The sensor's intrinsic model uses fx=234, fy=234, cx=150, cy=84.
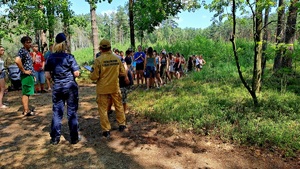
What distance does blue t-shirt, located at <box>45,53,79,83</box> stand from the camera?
430 centimetres

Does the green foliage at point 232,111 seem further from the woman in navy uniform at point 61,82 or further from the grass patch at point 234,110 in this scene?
the woman in navy uniform at point 61,82

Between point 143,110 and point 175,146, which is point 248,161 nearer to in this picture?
point 175,146

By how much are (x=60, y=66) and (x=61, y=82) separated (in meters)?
0.29

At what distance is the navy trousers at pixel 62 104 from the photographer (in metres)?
Answer: 4.32

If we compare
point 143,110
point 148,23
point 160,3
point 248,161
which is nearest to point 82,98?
point 143,110

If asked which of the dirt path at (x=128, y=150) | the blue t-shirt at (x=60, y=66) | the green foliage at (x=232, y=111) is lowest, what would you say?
the dirt path at (x=128, y=150)

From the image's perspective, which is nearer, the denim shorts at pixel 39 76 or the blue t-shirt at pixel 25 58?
the blue t-shirt at pixel 25 58

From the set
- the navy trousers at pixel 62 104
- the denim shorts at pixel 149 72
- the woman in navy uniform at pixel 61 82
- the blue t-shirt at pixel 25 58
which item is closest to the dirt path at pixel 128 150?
the navy trousers at pixel 62 104

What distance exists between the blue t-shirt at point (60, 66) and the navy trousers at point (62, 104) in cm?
11

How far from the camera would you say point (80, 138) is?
4.72 meters

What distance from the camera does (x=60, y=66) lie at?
4.30 metres

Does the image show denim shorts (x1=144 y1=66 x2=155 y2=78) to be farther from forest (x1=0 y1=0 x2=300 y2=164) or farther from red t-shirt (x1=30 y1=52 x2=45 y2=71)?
red t-shirt (x1=30 y1=52 x2=45 y2=71)

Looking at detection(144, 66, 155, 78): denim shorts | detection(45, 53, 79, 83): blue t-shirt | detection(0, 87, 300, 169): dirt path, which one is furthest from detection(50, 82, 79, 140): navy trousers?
detection(144, 66, 155, 78): denim shorts

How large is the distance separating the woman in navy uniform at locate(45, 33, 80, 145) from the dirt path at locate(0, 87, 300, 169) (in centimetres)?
39
